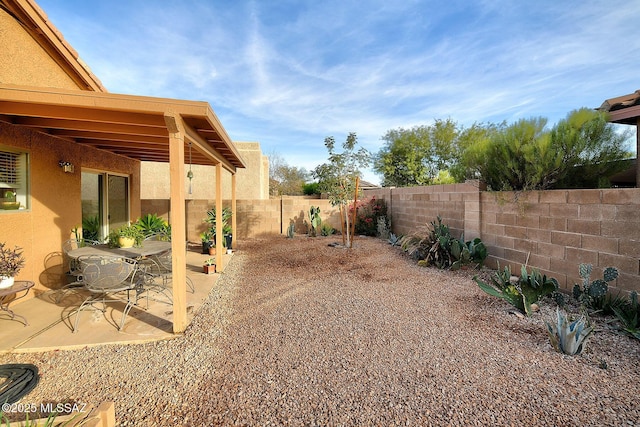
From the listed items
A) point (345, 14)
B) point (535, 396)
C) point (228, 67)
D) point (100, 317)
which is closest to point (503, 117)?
point (345, 14)

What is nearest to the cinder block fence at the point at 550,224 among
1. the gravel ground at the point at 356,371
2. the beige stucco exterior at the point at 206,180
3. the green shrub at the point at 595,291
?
the green shrub at the point at 595,291

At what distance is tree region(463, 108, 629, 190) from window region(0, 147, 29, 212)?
288 inches

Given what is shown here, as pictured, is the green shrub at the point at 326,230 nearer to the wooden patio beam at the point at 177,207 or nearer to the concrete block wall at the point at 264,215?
the concrete block wall at the point at 264,215

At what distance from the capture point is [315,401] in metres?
2.15

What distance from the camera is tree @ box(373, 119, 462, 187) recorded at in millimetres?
19953

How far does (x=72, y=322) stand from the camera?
3.44m

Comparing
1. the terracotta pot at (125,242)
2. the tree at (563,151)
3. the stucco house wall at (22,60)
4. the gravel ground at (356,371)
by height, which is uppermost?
the stucco house wall at (22,60)

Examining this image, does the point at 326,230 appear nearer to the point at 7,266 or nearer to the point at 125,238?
the point at 125,238

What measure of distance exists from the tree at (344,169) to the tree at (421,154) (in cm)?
1194

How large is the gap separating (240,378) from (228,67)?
11.1 metres

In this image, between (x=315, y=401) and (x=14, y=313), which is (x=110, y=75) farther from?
(x=315, y=401)

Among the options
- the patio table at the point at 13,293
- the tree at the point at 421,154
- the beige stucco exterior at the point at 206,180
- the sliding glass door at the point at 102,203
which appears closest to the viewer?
the patio table at the point at 13,293

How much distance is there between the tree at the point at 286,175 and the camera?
24.4 m

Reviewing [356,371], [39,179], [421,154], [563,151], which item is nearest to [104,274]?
[39,179]
